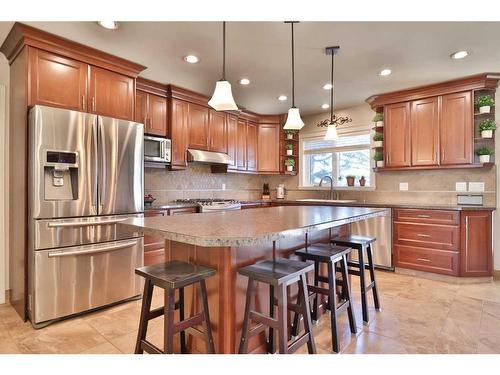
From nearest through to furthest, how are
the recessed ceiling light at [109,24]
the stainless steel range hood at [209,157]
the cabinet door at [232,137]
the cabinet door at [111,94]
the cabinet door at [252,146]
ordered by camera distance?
the recessed ceiling light at [109,24], the cabinet door at [111,94], the stainless steel range hood at [209,157], the cabinet door at [232,137], the cabinet door at [252,146]

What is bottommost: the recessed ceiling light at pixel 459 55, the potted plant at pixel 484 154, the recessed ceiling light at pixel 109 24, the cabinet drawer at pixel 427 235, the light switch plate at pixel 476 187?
the cabinet drawer at pixel 427 235

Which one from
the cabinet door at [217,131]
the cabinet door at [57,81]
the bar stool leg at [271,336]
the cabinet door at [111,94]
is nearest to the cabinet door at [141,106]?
the cabinet door at [111,94]

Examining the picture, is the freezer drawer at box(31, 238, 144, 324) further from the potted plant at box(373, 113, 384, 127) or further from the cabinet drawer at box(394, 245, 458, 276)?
the potted plant at box(373, 113, 384, 127)

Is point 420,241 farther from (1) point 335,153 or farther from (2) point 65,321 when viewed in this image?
(2) point 65,321

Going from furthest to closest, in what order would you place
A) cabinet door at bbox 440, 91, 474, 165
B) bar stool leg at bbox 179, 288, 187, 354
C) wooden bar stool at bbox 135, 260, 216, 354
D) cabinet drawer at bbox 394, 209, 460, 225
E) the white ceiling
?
cabinet door at bbox 440, 91, 474, 165
cabinet drawer at bbox 394, 209, 460, 225
the white ceiling
bar stool leg at bbox 179, 288, 187, 354
wooden bar stool at bbox 135, 260, 216, 354

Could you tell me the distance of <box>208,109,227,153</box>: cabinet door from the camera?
4555 mm

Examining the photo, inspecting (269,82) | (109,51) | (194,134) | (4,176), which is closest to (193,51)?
(109,51)

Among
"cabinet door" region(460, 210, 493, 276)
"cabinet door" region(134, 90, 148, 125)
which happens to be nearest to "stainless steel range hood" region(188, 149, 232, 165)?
"cabinet door" region(134, 90, 148, 125)

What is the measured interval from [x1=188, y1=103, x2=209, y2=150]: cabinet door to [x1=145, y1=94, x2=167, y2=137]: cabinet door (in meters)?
0.39

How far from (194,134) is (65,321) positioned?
9.00 feet

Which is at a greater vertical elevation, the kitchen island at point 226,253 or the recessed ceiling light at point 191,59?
the recessed ceiling light at point 191,59

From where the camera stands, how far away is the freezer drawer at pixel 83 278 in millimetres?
2379

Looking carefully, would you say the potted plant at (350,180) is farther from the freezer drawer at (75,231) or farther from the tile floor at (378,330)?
the freezer drawer at (75,231)

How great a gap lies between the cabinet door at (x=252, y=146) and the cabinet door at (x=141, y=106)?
6.75ft
